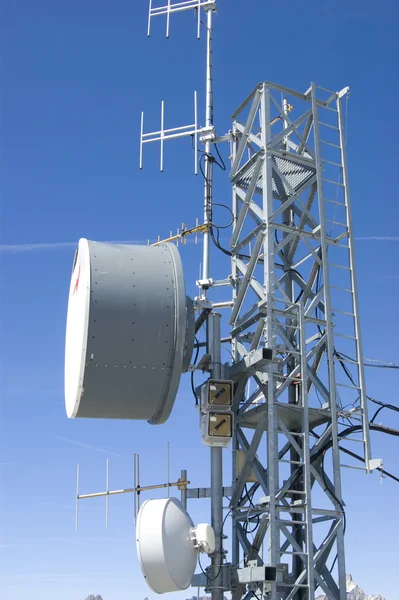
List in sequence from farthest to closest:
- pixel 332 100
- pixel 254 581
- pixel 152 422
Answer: pixel 332 100, pixel 152 422, pixel 254 581

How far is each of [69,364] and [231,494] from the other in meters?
4.41

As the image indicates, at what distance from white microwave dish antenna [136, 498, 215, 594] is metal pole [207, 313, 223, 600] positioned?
47 centimetres

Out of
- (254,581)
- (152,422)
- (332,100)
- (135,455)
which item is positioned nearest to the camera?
(254,581)

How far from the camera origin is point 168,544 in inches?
623

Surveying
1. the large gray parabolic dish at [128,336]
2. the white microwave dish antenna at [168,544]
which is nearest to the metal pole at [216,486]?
the white microwave dish antenna at [168,544]

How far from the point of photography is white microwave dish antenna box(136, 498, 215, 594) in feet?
51.9

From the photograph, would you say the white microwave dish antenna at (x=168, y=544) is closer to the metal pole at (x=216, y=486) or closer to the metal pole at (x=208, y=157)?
the metal pole at (x=216, y=486)

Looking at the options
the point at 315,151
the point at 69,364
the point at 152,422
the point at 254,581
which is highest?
the point at 315,151

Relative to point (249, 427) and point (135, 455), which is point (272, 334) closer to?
point (249, 427)

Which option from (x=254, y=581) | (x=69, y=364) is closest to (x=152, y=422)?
(x=69, y=364)

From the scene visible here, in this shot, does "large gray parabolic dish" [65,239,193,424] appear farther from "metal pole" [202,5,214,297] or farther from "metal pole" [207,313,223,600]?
"metal pole" [202,5,214,297]

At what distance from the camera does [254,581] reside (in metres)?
15.4

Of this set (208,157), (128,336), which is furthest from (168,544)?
(208,157)

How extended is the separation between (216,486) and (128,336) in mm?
3974
